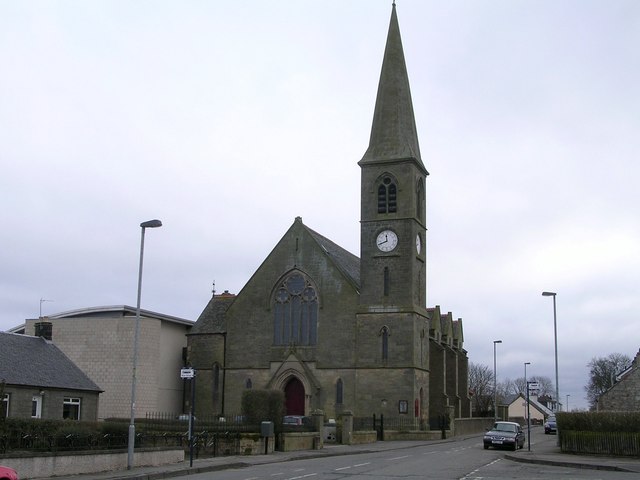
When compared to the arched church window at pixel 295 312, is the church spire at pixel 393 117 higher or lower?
higher

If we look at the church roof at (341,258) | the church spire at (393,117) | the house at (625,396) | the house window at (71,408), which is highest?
the church spire at (393,117)

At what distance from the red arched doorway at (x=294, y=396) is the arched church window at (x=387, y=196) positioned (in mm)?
12496

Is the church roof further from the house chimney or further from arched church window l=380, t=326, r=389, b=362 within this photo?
the house chimney

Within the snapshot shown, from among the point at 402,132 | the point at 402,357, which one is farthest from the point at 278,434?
the point at 402,132

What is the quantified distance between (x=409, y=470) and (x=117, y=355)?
103 ft

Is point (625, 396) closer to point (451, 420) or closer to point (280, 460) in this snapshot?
point (451, 420)

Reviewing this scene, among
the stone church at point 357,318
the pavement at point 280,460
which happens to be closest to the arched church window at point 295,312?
the stone church at point 357,318

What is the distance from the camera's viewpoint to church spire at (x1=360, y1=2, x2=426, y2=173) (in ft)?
177

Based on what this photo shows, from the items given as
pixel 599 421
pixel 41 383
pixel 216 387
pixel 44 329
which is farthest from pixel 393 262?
pixel 41 383

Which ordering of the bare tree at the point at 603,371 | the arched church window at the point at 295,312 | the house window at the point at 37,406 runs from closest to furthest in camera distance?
the house window at the point at 37,406 → the arched church window at the point at 295,312 → the bare tree at the point at 603,371

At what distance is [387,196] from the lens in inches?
2108

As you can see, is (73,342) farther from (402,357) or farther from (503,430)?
(503,430)

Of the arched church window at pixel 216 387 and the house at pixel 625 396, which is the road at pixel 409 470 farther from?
the arched church window at pixel 216 387

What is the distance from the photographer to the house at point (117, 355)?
52.0 m
